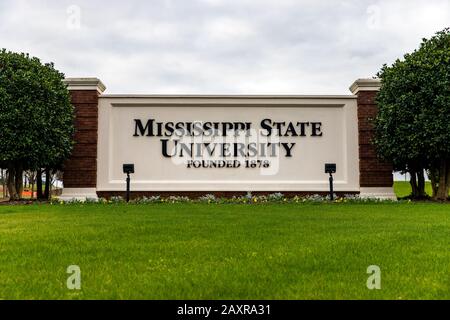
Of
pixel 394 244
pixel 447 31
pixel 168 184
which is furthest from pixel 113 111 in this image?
pixel 394 244

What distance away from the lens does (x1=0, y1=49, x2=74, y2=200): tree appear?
16.2m

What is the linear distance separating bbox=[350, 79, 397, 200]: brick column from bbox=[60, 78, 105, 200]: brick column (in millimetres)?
10103

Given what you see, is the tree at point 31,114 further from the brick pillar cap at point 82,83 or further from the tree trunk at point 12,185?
the brick pillar cap at point 82,83

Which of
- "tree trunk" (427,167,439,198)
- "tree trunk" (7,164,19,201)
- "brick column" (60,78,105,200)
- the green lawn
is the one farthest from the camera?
"brick column" (60,78,105,200)

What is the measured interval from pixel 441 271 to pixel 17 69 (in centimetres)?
1571

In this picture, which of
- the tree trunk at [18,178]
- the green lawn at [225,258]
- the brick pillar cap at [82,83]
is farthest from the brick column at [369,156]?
the tree trunk at [18,178]

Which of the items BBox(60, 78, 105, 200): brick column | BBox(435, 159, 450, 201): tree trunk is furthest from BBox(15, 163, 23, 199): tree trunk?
BBox(435, 159, 450, 201): tree trunk

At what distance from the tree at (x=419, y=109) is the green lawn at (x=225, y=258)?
23.6 feet

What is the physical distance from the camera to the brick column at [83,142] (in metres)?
18.3

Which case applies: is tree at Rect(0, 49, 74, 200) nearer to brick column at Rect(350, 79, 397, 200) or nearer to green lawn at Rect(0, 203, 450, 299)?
green lawn at Rect(0, 203, 450, 299)

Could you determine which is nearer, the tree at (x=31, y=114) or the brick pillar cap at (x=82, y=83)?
the tree at (x=31, y=114)

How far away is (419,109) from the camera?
16.2 meters

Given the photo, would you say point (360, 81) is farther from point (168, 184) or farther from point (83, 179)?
point (83, 179)

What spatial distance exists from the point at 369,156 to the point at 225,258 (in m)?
14.2
